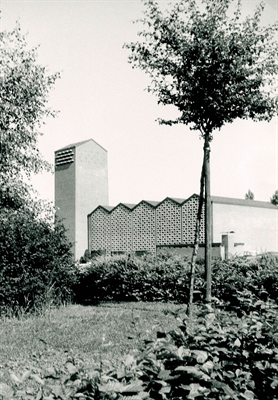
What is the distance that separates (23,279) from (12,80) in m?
9.68

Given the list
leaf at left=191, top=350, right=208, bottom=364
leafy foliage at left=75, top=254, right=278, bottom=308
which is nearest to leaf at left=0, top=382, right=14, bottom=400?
leaf at left=191, top=350, right=208, bottom=364

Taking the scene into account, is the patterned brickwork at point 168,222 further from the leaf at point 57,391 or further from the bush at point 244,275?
the leaf at point 57,391

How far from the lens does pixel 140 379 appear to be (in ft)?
7.06

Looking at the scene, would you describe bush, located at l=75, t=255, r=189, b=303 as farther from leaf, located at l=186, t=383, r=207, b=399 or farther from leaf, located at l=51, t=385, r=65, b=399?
leaf, located at l=51, t=385, r=65, b=399

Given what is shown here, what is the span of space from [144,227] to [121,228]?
2947 mm

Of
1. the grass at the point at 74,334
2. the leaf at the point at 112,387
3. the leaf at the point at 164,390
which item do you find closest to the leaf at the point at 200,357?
the leaf at the point at 164,390

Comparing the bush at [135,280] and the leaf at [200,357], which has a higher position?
the leaf at [200,357]

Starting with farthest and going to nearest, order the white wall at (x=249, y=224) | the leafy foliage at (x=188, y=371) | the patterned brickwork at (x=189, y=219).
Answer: the white wall at (x=249, y=224), the patterned brickwork at (x=189, y=219), the leafy foliage at (x=188, y=371)

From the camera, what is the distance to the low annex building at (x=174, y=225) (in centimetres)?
4262

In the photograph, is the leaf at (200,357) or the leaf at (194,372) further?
the leaf at (200,357)

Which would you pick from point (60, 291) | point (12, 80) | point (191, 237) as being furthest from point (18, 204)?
point (191, 237)

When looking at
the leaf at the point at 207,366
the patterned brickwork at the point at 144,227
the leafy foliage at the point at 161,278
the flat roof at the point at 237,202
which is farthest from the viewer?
the patterned brickwork at the point at 144,227

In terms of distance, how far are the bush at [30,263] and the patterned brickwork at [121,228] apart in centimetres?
3537

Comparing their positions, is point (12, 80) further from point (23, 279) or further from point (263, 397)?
point (263, 397)
